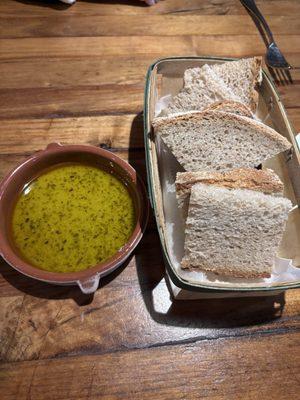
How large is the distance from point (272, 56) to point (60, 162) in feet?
3.80

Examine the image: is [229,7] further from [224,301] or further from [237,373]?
[237,373]

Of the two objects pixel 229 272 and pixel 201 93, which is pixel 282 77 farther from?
pixel 229 272

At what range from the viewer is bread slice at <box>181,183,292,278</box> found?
0.83 meters

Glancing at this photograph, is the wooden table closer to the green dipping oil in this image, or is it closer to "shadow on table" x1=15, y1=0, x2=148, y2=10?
the green dipping oil

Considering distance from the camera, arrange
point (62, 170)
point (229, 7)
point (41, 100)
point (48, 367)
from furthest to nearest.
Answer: point (229, 7)
point (41, 100)
point (62, 170)
point (48, 367)

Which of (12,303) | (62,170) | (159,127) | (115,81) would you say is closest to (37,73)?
(115,81)

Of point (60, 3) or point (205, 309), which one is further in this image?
point (60, 3)

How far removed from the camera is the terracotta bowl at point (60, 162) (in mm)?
824

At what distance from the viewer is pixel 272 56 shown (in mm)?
1540

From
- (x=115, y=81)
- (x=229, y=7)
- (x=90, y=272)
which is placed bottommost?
(x=90, y=272)

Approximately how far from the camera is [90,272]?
0.83 metres

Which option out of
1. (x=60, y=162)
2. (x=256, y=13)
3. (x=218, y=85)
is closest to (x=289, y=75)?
(x=256, y=13)

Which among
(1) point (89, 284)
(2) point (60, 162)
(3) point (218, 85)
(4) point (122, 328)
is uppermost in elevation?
(3) point (218, 85)

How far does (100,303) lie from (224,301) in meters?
0.36
